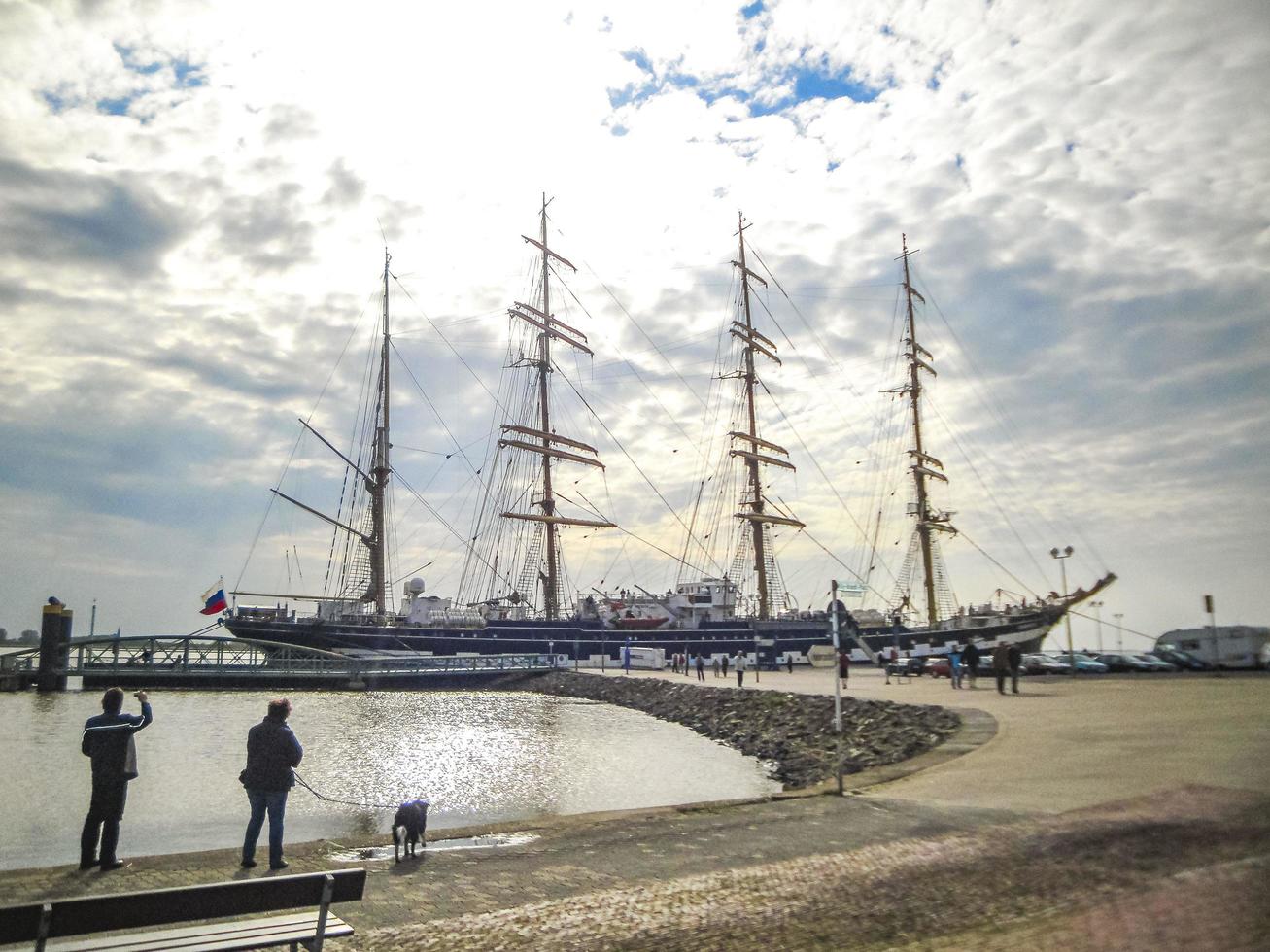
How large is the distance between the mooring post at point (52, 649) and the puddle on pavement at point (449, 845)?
47376mm

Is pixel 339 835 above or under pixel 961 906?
under

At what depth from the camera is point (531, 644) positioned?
64.0 meters

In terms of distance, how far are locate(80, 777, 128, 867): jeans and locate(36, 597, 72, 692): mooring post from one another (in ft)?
153

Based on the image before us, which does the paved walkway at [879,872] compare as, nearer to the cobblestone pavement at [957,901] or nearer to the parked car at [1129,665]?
the cobblestone pavement at [957,901]

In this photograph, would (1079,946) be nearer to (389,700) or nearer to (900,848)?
(900,848)

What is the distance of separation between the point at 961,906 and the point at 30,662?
5845 centimetres

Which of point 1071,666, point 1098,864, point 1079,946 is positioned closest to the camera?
point 1079,946

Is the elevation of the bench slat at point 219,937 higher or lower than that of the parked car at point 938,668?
higher

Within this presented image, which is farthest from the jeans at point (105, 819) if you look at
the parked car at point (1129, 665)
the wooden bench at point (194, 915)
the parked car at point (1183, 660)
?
the parked car at point (1183, 660)

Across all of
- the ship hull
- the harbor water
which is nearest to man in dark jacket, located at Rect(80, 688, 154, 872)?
the harbor water

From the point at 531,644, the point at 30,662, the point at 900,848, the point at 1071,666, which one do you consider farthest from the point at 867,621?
the point at 900,848

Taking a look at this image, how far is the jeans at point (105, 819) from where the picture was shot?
8359 mm

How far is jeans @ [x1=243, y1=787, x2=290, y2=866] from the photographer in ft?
27.2

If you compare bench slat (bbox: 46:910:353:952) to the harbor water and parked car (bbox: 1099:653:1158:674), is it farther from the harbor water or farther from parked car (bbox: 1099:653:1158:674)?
parked car (bbox: 1099:653:1158:674)
